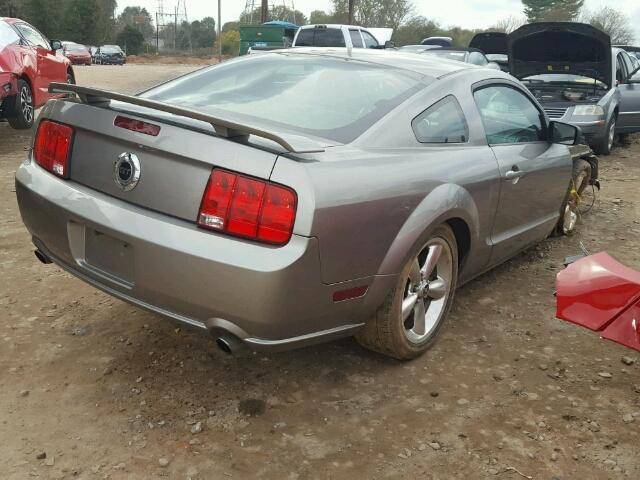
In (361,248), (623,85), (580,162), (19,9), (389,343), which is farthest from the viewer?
(19,9)

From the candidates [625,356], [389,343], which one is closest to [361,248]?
[389,343]

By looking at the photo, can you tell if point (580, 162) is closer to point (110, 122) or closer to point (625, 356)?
point (625, 356)

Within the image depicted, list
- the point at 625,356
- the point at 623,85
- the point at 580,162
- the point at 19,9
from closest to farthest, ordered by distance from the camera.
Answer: the point at 625,356 < the point at 580,162 < the point at 623,85 < the point at 19,9

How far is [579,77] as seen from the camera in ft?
31.6

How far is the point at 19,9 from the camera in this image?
50812 millimetres

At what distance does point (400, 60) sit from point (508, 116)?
825 millimetres

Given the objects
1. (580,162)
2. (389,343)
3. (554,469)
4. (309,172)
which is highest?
(309,172)

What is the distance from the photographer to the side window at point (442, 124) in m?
3.00

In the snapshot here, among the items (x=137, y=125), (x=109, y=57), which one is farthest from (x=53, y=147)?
(x=109, y=57)

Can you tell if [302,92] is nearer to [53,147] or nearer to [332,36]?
[53,147]

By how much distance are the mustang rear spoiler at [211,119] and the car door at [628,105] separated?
29.2 ft

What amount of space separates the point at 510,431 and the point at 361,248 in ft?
3.25

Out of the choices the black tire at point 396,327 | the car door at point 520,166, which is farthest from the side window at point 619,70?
the black tire at point 396,327

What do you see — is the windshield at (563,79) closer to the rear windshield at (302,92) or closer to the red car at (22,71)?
the red car at (22,71)
